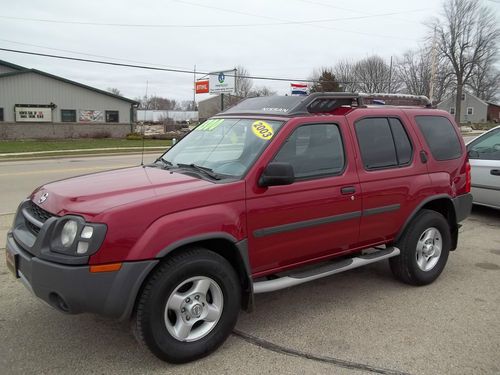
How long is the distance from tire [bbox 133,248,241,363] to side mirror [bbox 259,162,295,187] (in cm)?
66

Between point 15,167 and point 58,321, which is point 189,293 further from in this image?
point 15,167

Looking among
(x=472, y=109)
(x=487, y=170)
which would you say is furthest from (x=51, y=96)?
(x=472, y=109)

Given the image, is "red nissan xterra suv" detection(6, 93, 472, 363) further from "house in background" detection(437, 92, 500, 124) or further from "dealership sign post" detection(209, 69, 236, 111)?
"house in background" detection(437, 92, 500, 124)

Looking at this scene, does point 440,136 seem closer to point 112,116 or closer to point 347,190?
point 347,190

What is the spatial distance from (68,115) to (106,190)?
39.1 metres

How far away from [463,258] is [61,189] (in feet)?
15.4

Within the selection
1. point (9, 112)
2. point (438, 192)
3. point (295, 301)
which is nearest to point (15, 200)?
point (295, 301)

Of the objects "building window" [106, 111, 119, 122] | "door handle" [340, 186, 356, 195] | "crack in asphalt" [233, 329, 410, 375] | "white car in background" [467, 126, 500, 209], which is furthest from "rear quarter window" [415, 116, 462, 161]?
"building window" [106, 111, 119, 122]

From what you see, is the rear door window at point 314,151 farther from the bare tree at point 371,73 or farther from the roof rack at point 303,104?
the bare tree at point 371,73

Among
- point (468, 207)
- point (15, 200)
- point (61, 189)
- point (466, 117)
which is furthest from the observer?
point (466, 117)

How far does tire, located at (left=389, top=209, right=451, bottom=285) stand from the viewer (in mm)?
4734

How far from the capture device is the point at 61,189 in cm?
357

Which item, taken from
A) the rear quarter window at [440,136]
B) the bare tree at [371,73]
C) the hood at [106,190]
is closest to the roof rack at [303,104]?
the rear quarter window at [440,136]

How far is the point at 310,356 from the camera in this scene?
3.44 m
